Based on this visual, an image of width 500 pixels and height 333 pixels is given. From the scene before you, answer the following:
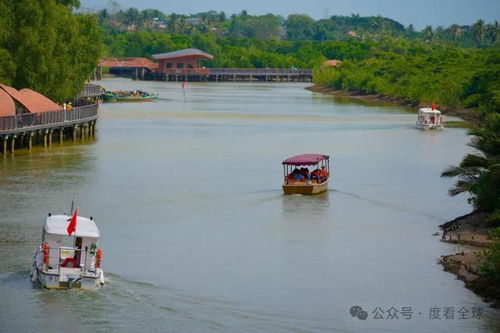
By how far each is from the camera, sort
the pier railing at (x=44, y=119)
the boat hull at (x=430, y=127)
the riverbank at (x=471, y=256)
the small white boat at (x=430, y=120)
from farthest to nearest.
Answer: the small white boat at (x=430, y=120) → the boat hull at (x=430, y=127) → the pier railing at (x=44, y=119) → the riverbank at (x=471, y=256)

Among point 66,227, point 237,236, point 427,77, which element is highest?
point 427,77

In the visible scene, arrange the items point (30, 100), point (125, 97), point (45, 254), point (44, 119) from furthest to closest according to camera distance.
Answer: point (125, 97) < point (30, 100) < point (44, 119) < point (45, 254)

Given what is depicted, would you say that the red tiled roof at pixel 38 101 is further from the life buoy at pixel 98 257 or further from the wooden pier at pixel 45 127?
the life buoy at pixel 98 257

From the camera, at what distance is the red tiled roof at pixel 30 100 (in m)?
64.8

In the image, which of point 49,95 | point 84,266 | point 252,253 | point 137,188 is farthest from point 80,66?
point 84,266

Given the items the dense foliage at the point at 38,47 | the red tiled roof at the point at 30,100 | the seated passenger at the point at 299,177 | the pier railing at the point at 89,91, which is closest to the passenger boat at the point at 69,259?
the seated passenger at the point at 299,177

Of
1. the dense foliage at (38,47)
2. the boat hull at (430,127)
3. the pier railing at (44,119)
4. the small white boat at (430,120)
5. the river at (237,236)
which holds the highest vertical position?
the dense foliage at (38,47)

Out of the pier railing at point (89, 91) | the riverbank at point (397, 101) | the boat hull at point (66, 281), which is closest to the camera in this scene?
the boat hull at point (66, 281)

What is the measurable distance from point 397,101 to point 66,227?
339 feet

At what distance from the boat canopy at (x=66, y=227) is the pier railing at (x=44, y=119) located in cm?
2807

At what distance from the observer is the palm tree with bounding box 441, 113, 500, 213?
1502 inches

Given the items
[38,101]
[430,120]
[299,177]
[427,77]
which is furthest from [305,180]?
[427,77]

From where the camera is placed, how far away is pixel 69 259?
31.3m

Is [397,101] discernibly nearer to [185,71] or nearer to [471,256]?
[185,71]
